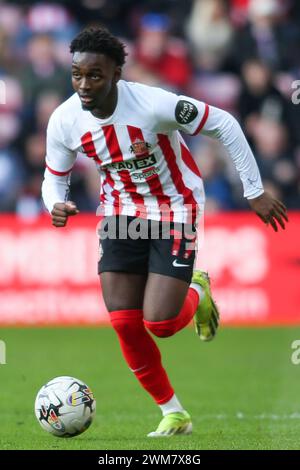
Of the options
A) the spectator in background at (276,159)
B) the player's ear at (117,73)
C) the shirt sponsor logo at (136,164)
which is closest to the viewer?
the player's ear at (117,73)

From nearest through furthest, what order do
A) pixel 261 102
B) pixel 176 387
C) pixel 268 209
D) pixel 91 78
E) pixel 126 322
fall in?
1. pixel 91 78
2. pixel 268 209
3. pixel 126 322
4. pixel 176 387
5. pixel 261 102

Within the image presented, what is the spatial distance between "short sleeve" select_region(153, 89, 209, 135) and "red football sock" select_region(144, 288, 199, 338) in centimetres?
109

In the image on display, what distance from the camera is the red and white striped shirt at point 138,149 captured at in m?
6.35

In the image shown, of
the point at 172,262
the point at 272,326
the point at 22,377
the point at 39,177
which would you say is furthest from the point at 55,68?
the point at 172,262

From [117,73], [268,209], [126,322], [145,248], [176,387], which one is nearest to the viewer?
→ [268,209]

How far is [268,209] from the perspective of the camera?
6258mm

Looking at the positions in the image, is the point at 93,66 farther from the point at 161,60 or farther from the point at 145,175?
the point at 161,60

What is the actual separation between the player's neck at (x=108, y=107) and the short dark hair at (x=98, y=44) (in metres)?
0.19

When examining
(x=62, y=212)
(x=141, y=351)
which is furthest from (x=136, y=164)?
(x=141, y=351)

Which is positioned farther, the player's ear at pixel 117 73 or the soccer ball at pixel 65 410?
the player's ear at pixel 117 73

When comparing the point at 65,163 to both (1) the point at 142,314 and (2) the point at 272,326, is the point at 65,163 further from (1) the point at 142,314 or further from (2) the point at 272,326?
(2) the point at 272,326

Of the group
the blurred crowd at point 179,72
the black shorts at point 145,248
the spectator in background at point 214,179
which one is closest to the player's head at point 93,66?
the black shorts at point 145,248

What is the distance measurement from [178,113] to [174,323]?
4.05 feet

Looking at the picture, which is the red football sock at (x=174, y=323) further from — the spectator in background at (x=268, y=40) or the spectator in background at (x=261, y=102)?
the spectator in background at (x=268, y=40)
